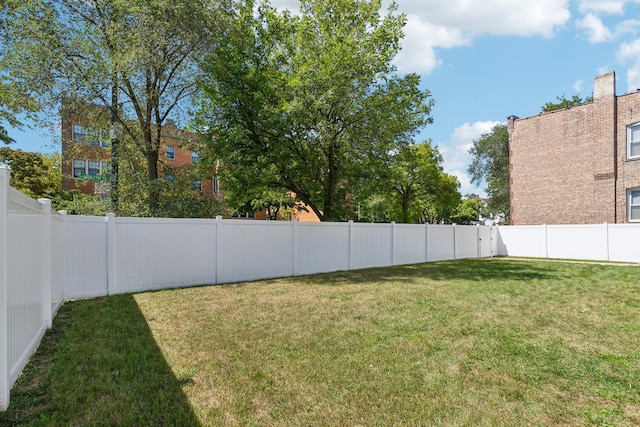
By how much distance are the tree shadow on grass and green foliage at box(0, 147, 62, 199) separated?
942 inches

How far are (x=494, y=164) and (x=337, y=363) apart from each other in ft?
115

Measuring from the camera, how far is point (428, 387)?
10.5 feet

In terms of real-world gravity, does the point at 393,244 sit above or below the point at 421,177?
below

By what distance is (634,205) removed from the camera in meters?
15.5

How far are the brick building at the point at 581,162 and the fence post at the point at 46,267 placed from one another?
1944 centimetres

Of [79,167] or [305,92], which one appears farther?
[79,167]

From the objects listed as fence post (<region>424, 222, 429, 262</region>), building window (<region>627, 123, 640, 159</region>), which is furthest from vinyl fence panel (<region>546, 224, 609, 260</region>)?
fence post (<region>424, 222, 429, 262</region>)

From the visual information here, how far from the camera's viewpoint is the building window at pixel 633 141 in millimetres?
15195

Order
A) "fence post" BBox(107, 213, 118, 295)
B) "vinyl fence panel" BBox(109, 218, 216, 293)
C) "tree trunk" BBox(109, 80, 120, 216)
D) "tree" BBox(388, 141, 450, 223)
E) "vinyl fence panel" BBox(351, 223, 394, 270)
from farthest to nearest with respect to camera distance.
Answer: "tree" BBox(388, 141, 450, 223), "vinyl fence panel" BBox(351, 223, 394, 270), "tree trunk" BBox(109, 80, 120, 216), "vinyl fence panel" BBox(109, 218, 216, 293), "fence post" BBox(107, 213, 118, 295)

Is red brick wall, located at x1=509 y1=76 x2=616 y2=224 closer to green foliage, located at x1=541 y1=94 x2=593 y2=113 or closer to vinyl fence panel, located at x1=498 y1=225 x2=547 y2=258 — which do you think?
vinyl fence panel, located at x1=498 y1=225 x2=547 y2=258

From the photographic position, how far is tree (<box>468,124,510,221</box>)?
33250 millimetres

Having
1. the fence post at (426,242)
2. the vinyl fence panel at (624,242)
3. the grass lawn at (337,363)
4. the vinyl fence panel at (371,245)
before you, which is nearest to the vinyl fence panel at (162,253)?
the grass lawn at (337,363)

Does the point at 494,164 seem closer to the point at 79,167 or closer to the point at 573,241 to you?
the point at 573,241

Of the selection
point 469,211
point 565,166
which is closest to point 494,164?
point 565,166
